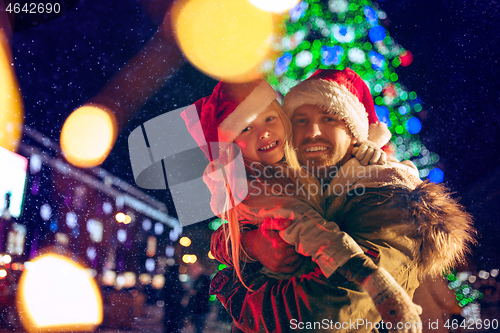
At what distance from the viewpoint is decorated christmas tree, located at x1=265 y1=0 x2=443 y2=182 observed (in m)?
1.01

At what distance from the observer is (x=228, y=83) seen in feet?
2.84

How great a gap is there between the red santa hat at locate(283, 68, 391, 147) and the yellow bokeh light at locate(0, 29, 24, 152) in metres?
1.38

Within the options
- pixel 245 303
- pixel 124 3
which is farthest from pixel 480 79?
pixel 124 3

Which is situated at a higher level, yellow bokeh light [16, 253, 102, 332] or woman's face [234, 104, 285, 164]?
woman's face [234, 104, 285, 164]

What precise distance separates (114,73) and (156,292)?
134 centimetres

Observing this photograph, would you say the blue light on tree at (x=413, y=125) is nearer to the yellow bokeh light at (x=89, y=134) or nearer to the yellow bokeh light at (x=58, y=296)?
the yellow bokeh light at (x=89, y=134)

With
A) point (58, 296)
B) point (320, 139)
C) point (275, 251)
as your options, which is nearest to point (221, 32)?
point (320, 139)

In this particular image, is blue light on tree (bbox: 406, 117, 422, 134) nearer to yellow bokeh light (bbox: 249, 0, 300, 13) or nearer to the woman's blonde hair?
the woman's blonde hair

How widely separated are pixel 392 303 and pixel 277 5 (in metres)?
1.13

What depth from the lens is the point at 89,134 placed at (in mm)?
1417

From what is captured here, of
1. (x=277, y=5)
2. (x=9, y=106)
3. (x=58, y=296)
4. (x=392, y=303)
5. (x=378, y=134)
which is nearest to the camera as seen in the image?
(x=392, y=303)

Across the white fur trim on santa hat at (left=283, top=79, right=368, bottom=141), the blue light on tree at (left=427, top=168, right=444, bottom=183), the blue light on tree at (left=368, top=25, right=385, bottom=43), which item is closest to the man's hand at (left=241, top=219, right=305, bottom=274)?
the white fur trim on santa hat at (left=283, top=79, right=368, bottom=141)

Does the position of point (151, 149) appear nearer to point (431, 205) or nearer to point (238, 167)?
point (238, 167)

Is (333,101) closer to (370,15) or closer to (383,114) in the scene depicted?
(383,114)
